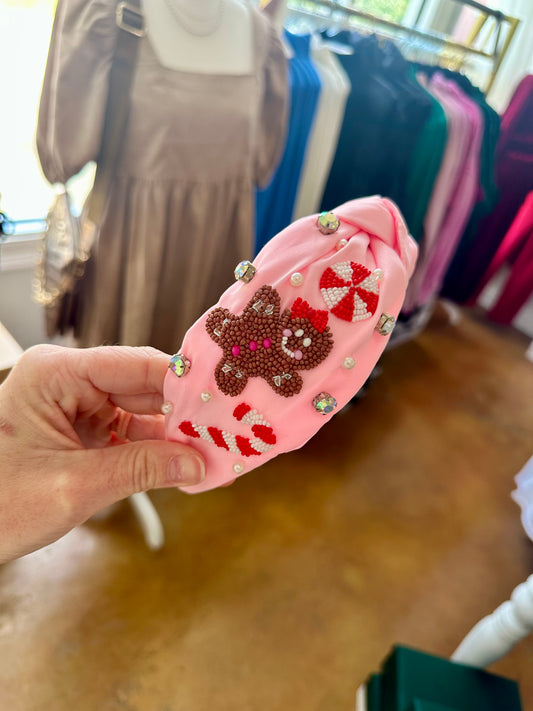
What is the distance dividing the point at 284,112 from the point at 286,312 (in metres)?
0.63

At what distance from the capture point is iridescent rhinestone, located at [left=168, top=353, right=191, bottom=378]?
1.40 feet

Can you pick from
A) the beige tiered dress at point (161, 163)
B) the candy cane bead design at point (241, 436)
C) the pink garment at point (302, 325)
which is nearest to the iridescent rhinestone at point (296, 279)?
the pink garment at point (302, 325)

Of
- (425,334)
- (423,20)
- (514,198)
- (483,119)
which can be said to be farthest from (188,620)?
(423,20)

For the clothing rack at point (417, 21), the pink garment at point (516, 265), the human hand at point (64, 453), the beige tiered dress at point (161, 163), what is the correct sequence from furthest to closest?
the pink garment at point (516, 265), the clothing rack at point (417, 21), the beige tiered dress at point (161, 163), the human hand at point (64, 453)

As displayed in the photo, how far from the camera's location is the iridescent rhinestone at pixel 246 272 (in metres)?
0.38

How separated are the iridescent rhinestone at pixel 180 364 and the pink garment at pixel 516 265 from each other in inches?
74.9

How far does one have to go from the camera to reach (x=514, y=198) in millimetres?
1842

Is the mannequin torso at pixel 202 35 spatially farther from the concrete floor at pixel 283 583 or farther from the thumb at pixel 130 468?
the concrete floor at pixel 283 583

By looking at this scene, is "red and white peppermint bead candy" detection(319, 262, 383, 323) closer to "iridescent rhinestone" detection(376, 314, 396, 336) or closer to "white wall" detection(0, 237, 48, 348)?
"iridescent rhinestone" detection(376, 314, 396, 336)

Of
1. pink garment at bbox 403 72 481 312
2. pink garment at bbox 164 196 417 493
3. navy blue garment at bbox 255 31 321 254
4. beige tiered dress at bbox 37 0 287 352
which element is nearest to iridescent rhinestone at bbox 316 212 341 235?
pink garment at bbox 164 196 417 493

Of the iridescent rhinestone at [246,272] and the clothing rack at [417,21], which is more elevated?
the clothing rack at [417,21]

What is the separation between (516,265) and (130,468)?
2046 mm

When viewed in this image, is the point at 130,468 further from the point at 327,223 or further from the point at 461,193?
the point at 461,193

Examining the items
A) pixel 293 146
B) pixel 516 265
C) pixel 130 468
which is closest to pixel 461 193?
pixel 293 146
